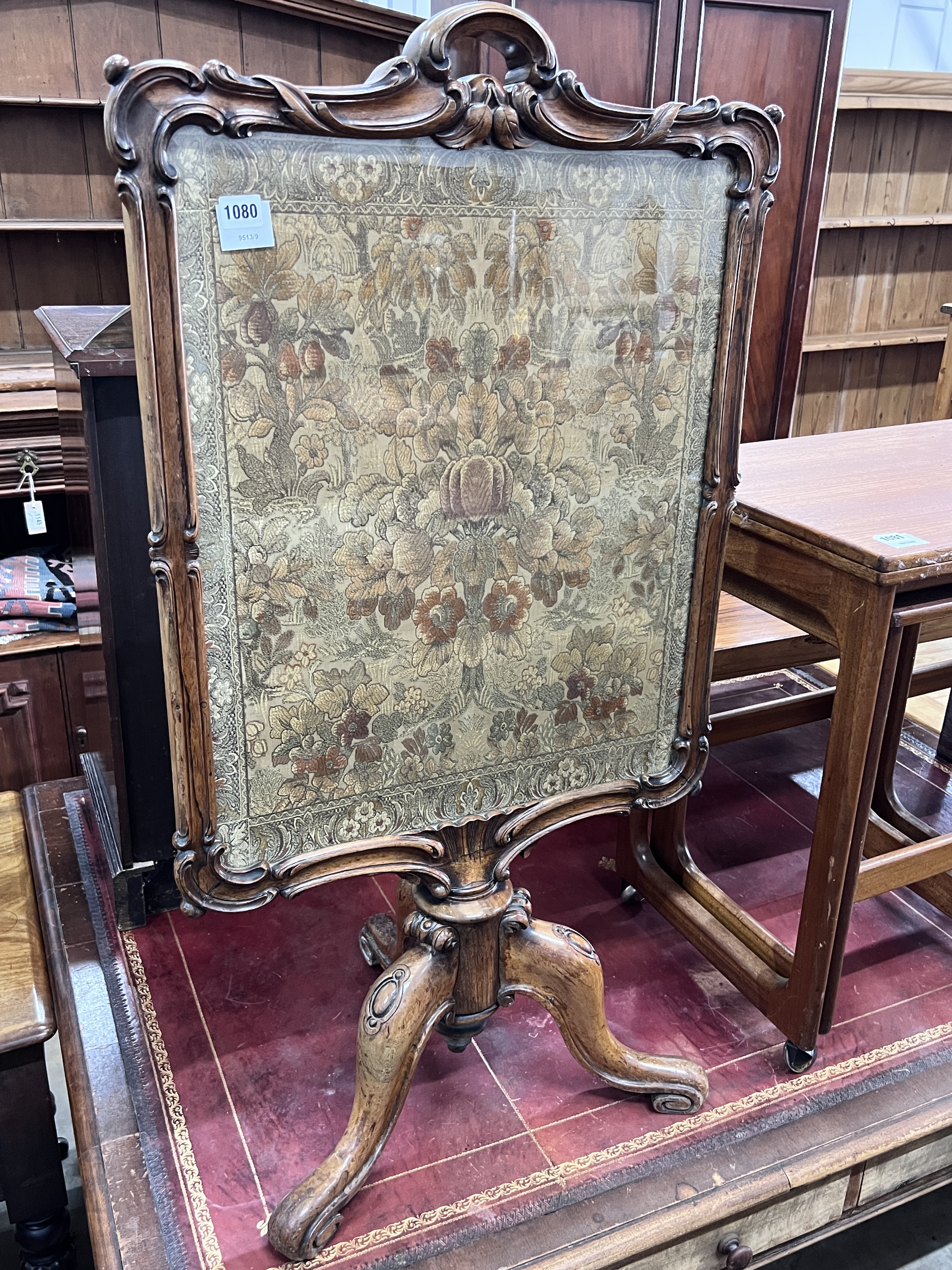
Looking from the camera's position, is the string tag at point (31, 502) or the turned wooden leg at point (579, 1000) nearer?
the turned wooden leg at point (579, 1000)

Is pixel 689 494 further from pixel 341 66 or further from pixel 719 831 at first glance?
pixel 341 66

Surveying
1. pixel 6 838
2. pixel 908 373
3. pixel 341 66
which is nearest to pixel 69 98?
pixel 341 66

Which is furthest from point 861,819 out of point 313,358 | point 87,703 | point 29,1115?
point 87,703

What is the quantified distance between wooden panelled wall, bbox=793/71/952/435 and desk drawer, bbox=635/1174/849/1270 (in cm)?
355

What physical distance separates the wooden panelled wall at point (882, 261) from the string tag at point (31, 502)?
313 cm

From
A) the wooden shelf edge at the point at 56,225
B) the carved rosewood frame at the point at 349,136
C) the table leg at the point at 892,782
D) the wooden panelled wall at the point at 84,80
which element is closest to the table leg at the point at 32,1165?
the carved rosewood frame at the point at 349,136

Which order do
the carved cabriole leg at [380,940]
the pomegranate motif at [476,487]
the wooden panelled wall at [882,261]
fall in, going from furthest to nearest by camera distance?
the wooden panelled wall at [882,261] < the carved cabriole leg at [380,940] < the pomegranate motif at [476,487]

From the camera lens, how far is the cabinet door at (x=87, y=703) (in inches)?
65.5

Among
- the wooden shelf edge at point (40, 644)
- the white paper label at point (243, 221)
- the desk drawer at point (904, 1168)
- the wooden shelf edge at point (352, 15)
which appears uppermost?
Result: the wooden shelf edge at point (352, 15)

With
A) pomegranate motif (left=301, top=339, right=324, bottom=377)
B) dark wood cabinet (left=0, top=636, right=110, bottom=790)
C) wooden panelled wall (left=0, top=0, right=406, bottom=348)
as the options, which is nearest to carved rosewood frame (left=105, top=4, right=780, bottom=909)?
pomegranate motif (left=301, top=339, right=324, bottom=377)

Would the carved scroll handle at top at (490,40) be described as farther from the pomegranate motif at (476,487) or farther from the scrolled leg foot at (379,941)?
the scrolled leg foot at (379,941)

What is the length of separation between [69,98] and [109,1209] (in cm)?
240

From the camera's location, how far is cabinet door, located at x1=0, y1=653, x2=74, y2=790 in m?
2.29

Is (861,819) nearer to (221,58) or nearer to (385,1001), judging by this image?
(385,1001)
